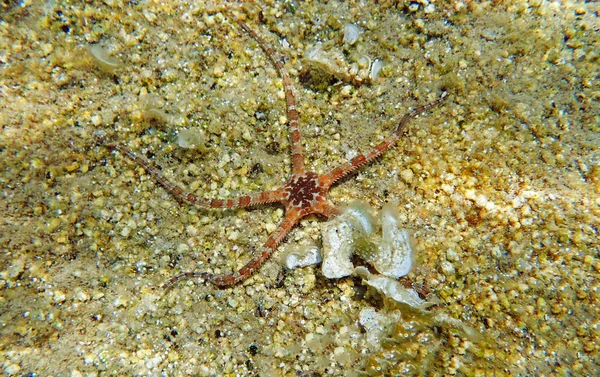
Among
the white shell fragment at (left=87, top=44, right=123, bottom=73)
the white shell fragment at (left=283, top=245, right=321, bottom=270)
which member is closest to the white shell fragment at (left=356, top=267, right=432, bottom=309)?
the white shell fragment at (left=283, top=245, right=321, bottom=270)

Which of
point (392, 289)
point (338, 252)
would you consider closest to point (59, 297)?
point (338, 252)

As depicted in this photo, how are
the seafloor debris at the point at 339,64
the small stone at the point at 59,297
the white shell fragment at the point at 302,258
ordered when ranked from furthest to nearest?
the seafloor debris at the point at 339,64, the white shell fragment at the point at 302,258, the small stone at the point at 59,297

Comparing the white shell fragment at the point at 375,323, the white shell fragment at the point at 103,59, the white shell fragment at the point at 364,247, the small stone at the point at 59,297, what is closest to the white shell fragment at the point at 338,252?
the white shell fragment at the point at 364,247

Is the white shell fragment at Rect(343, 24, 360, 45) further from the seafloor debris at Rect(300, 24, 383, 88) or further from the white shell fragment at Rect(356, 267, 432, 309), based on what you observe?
the white shell fragment at Rect(356, 267, 432, 309)

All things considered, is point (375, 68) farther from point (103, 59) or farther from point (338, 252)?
point (103, 59)

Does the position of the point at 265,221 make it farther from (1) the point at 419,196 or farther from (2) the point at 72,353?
(2) the point at 72,353

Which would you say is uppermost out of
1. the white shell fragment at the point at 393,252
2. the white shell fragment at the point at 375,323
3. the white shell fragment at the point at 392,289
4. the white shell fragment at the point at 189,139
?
the white shell fragment at the point at 189,139

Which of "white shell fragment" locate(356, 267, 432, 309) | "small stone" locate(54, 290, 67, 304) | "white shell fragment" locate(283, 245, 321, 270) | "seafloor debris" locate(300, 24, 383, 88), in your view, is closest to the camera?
"white shell fragment" locate(356, 267, 432, 309)

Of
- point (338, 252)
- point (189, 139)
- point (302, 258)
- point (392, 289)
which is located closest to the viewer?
point (392, 289)

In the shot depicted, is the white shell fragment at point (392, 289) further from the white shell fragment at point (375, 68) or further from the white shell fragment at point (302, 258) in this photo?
the white shell fragment at point (375, 68)
